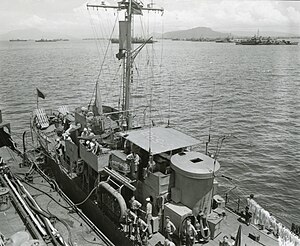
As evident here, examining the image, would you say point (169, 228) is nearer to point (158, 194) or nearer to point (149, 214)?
point (149, 214)

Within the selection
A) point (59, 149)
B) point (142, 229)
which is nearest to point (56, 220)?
point (142, 229)

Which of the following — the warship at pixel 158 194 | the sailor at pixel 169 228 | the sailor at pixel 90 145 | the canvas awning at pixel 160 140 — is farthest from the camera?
the sailor at pixel 90 145

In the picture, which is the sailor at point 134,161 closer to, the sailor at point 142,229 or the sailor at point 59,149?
the sailor at point 142,229

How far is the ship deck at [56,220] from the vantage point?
1238cm

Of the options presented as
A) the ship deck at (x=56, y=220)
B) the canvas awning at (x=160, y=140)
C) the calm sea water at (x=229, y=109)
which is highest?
the canvas awning at (x=160, y=140)

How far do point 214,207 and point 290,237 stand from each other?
11.7 ft

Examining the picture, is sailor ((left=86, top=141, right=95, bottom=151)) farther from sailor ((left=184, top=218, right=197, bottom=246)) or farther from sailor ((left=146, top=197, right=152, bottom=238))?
sailor ((left=184, top=218, right=197, bottom=246))

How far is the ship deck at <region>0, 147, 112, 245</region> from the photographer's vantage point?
40.6 ft

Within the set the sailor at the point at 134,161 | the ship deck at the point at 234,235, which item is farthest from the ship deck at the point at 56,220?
the sailor at the point at 134,161

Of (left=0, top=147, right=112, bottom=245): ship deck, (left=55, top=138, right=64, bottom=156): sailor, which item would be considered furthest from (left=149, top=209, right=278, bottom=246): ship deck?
(left=55, top=138, right=64, bottom=156): sailor

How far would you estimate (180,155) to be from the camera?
48.2 feet

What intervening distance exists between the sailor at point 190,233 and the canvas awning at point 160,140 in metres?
3.18

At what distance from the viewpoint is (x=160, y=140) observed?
15.2m

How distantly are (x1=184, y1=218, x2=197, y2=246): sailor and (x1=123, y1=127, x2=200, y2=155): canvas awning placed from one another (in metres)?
3.18
